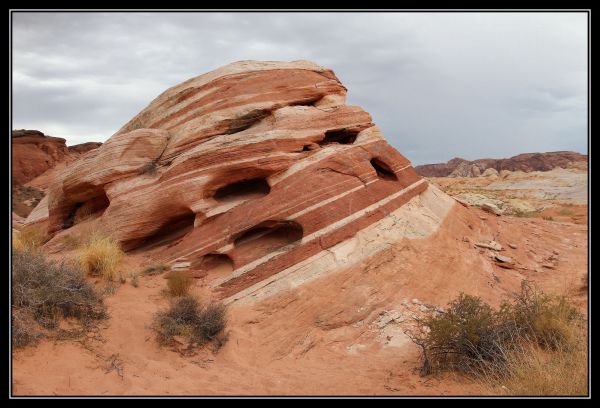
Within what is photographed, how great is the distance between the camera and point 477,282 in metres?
9.64

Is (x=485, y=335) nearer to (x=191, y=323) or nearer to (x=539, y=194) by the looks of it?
(x=191, y=323)

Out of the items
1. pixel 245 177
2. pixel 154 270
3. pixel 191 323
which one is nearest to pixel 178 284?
pixel 154 270

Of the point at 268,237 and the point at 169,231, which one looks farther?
the point at 169,231

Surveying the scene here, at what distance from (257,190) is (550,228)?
29.1ft

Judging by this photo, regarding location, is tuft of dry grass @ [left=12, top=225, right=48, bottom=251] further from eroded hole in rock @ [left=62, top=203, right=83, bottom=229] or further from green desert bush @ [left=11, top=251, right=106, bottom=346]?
green desert bush @ [left=11, top=251, right=106, bottom=346]

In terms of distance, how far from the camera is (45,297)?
7023 millimetres

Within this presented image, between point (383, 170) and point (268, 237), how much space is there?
3420 mm

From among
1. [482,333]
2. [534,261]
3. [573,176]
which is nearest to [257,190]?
[482,333]

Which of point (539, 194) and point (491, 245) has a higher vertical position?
point (539, 194)

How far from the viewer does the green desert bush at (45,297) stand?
6.62 metres

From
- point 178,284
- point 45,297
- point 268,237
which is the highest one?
point 268,237

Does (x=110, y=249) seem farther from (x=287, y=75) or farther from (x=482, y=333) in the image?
(x=482, y=333)

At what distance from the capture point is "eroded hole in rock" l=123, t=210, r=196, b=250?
1074cm

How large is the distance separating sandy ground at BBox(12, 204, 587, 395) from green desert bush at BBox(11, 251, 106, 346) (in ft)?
1.08
